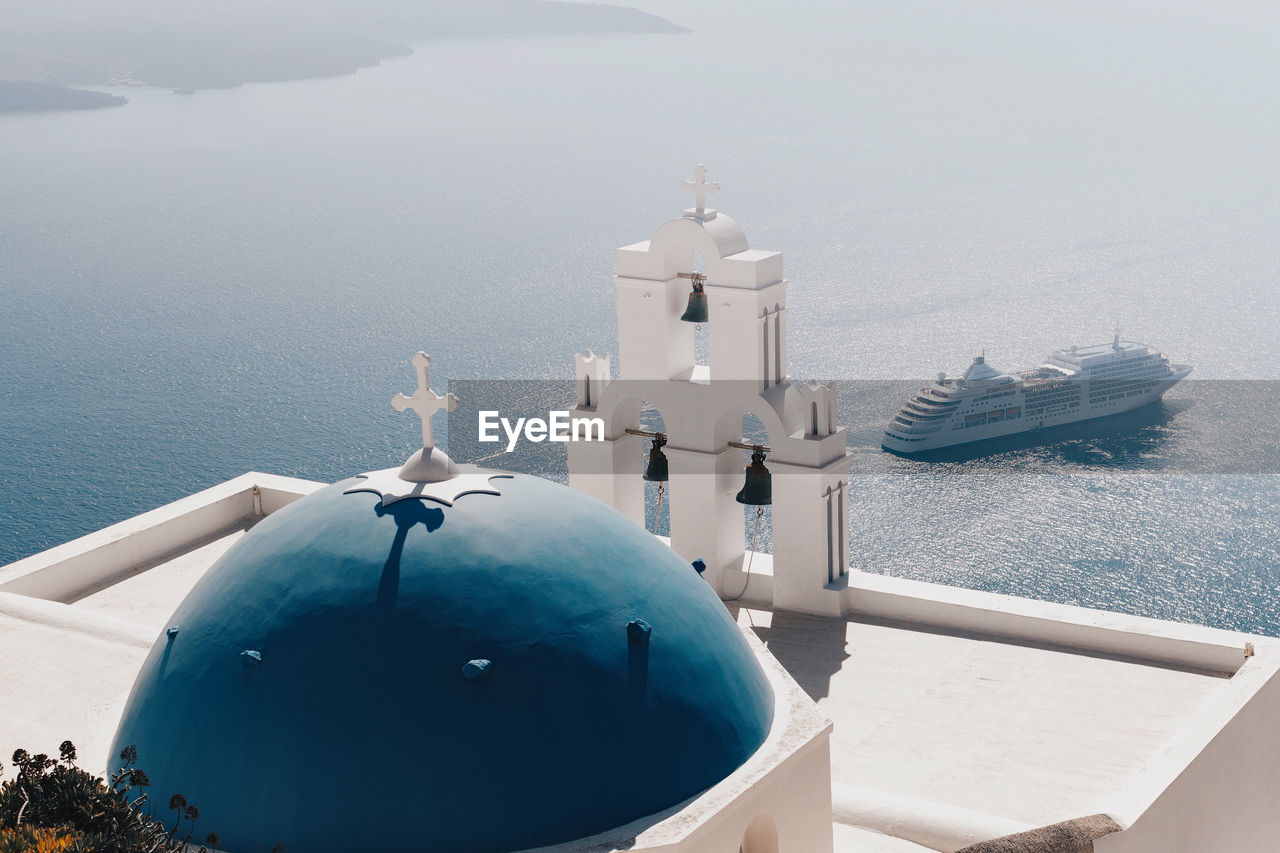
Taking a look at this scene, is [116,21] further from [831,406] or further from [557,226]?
[831,406]

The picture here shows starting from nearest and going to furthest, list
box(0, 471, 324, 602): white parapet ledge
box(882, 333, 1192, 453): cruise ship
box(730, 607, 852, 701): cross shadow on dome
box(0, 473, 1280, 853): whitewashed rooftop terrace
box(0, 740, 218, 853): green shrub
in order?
1. box(0, 740, 218, 853): green shrub
2. box(0, 473, 1280, 853): whitewashed rooftop terrace
3. box(730, 607, 852, 701): cross shadow on dome
4. box(0, 471, 324, 602): white parapet ledge
5. box(882, 333, 1192, 453): cruise ship

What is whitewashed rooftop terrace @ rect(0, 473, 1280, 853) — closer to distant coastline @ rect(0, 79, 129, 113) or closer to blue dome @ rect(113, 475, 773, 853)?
blue dome @ rect(113, 475, 773, 853)

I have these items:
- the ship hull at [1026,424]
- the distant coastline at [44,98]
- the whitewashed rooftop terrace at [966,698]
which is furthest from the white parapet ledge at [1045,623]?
the distant coastline at [44,98]

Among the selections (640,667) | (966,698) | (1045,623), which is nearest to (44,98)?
(1045,623)

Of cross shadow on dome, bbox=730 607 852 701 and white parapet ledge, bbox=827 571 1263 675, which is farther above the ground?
white parapet ledge, bbox=827 571 1263 675

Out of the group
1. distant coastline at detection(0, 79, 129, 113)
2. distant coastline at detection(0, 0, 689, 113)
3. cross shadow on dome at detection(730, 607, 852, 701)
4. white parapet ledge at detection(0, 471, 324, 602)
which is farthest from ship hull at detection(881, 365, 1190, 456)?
distant coastline at detection(0, 79, 129, 113)

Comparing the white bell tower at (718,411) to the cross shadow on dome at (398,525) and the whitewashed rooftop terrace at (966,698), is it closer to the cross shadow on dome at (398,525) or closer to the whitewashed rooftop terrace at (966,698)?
the whitewashed rooftop terrace at (966,698)

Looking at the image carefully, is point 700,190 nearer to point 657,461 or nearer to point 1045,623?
point 657,461

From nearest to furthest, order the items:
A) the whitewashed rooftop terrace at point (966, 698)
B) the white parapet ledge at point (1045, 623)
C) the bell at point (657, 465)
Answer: the whitewashed rooftop terrace at point (966, 698)
the white parapet ledge at point (1045, 623)
the bell at point (657, 465)
